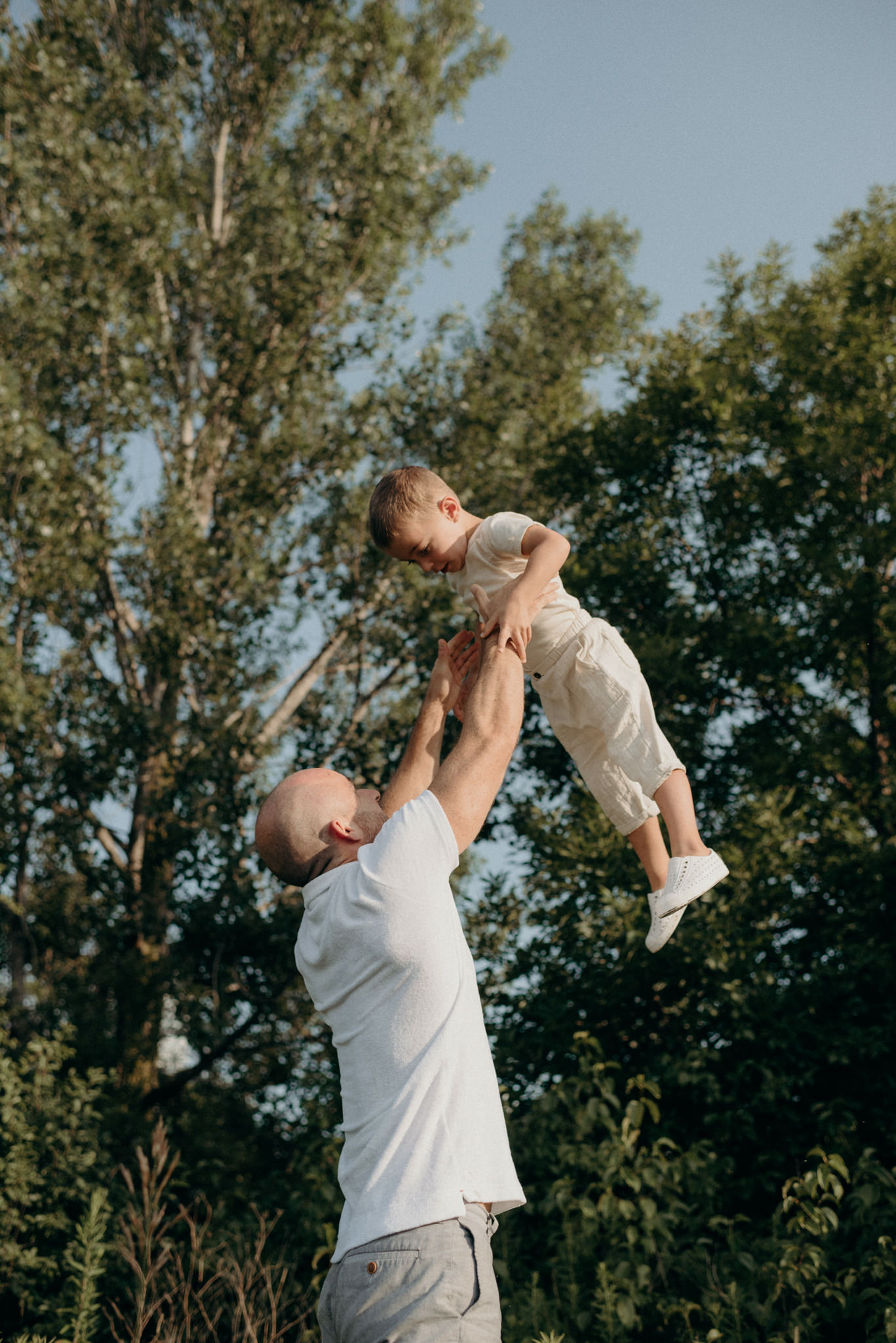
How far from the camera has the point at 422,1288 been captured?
168 cm

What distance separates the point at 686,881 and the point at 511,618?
0.84 meters

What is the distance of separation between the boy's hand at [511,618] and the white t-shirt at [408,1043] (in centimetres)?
44

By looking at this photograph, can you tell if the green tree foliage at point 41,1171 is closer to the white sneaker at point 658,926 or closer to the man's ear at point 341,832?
the white sneaker at point 658,926

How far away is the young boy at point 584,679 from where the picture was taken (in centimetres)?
262

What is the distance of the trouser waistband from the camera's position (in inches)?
109

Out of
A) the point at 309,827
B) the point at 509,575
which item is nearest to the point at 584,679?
the point at 509,575

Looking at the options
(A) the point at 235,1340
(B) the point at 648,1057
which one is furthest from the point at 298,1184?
(A) the point at 235,1340

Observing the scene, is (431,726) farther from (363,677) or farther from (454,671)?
(363,677)

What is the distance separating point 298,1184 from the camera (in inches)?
289

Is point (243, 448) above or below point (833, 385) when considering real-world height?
above

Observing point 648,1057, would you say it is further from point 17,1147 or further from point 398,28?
point 398,28

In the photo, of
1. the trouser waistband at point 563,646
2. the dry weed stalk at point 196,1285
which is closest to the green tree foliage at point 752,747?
the dry weed stalk at point 196,1285

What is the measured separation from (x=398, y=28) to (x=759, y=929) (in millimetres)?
10263

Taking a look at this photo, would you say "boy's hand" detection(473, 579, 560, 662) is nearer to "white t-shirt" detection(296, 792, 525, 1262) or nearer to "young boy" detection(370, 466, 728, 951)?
"young boy" detection(370, 466, 728, 951)
